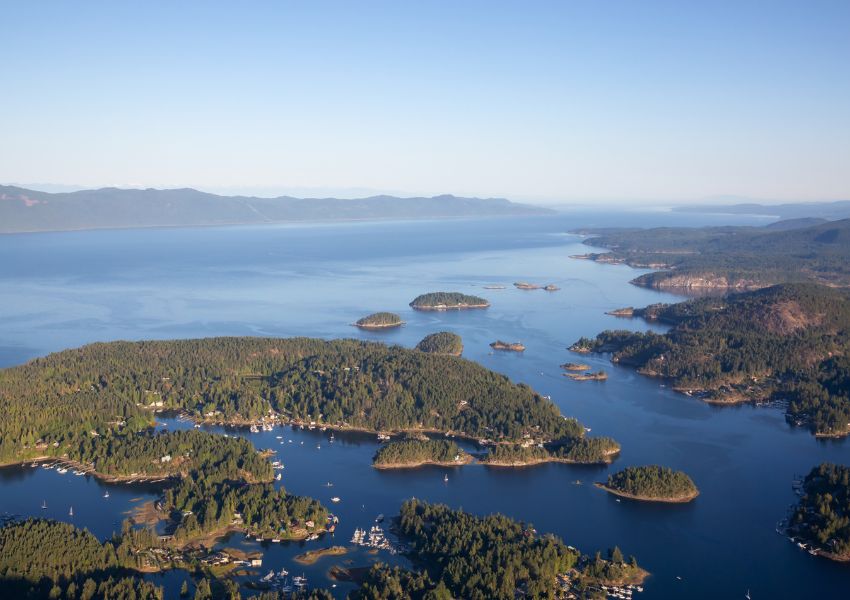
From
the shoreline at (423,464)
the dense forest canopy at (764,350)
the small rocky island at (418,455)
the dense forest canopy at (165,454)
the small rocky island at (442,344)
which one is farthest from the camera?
the small rocky island at (442,344)

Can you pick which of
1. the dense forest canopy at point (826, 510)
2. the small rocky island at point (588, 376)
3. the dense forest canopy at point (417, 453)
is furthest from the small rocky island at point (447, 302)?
the dense forest canopy at point (826, 510)

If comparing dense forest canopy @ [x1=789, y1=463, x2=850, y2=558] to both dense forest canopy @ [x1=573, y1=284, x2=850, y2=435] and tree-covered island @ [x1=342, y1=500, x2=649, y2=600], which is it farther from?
dense forest canopy @ [x1=573, y1=284, x2=850, y2=435]

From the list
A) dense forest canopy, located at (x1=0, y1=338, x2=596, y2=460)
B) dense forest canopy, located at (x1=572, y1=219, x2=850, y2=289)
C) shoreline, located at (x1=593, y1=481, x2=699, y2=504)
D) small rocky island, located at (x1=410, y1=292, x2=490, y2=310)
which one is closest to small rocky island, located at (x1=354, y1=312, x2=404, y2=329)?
small rocky island, located at (x1=410, y1=292, x2=490, y2=310)

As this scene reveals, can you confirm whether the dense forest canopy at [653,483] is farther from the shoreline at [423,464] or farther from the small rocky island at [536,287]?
the small rocky island at [536,287]

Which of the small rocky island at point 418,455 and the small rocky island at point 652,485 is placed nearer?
the small rocky island at point 652,485

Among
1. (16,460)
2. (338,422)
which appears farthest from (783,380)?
(16,460)

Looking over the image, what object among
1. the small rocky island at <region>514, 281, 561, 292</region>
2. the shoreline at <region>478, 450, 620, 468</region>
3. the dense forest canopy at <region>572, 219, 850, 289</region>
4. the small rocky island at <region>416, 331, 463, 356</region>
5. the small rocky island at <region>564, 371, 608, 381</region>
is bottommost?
the shoreline at <region>478, 450, 620, 468</region>
